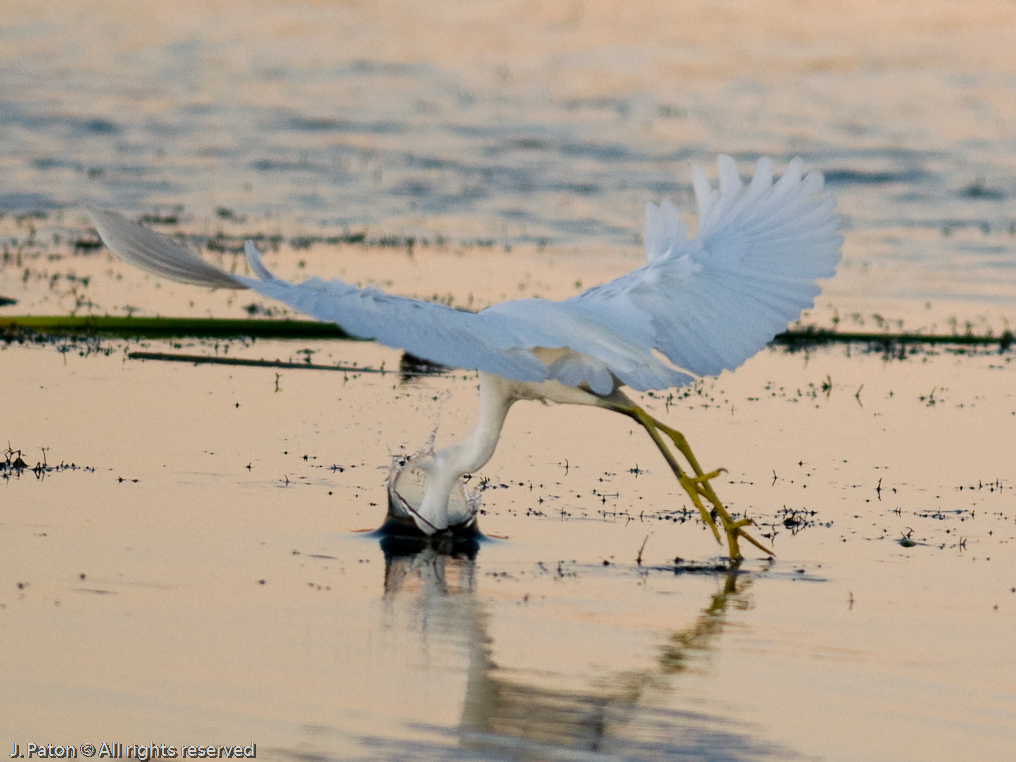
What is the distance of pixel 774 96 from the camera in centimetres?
3030

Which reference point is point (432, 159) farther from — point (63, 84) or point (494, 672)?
point (494, 672)

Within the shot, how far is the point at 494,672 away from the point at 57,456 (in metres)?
3.68

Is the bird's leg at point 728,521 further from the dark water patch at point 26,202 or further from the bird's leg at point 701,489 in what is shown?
the dark water patch at point 26,202

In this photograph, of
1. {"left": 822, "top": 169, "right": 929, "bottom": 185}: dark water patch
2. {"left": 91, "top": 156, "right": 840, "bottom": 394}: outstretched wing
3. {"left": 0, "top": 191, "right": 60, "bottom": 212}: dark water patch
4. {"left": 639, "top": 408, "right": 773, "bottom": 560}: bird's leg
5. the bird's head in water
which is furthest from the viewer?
{"left": 822, "top": 169, "right": 929, "bottom": 185}: dark water patch

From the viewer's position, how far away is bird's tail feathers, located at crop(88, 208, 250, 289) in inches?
233

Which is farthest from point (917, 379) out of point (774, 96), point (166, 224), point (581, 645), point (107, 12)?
point (107, 12)

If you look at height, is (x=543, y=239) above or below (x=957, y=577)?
above

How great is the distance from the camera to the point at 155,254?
6031 mm

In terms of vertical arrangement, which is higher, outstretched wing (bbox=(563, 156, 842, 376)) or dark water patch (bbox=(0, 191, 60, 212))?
dark water patch (bbox=(0, 191, 60, 212))

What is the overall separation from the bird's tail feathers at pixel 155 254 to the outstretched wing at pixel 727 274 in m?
1.41

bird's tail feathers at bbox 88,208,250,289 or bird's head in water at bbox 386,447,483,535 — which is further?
bird's head in water at bbox 386,447,483,535

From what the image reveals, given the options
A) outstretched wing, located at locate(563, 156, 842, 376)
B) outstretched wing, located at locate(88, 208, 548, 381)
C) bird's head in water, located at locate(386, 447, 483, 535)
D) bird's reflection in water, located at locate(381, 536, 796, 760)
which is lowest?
bird's reflection in water, located at locate(381, 536, 796, 760)

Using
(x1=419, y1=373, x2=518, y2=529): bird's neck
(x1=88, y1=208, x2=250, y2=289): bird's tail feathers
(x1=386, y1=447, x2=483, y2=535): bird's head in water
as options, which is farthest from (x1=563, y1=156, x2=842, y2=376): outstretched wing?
(x1=88, y1=208, x2=250, y2=289): bird's tail feathers

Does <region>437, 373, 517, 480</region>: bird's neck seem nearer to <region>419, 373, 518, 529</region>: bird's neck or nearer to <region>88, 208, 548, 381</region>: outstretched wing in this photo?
<region>419, 373, 518, 529</region>: bird's neck
